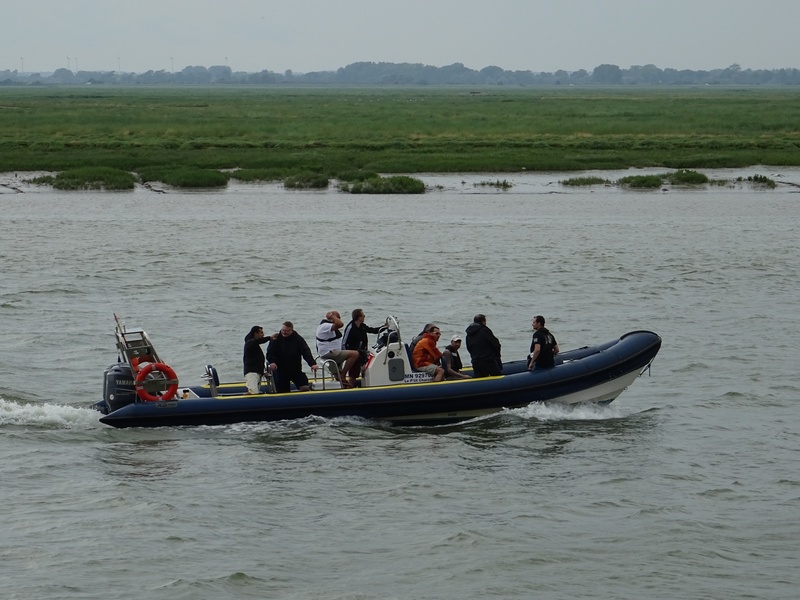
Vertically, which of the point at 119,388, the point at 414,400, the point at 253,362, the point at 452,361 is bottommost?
the point at 414,400

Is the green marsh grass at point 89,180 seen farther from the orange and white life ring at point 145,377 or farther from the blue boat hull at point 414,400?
the blue boat hull at point 414,400

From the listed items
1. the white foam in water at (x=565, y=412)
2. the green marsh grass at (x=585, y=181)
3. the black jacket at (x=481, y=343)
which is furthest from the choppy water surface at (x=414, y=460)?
the green marsh grass at (x=585, y=181)

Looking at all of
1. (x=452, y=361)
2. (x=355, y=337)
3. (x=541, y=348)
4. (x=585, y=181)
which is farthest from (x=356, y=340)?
(x=585, y=181)

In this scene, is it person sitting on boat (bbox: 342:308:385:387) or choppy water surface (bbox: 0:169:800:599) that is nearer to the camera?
choppy water surface (bbox: 0:169:800:599)

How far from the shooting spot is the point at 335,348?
48.3 ft

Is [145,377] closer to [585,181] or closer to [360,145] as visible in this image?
[585,181]

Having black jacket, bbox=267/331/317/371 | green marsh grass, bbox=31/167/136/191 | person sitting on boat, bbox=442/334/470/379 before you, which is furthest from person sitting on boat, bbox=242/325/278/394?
green marsh grass, bbox=31/167/136/191

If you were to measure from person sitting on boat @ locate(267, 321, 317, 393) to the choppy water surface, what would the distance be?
0.59 meters

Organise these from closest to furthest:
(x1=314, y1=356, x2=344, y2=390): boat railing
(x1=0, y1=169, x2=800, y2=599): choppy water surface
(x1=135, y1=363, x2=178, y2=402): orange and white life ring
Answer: (x1=0, y1=169, x2=800, y2=599): choppy water surface < (x1=135, y1=363, x2=178, y2=402): orange and white life ring < (x1=314, y1=356, x2=344, y2=390): boat railing

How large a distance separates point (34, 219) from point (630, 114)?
6025 centimetres

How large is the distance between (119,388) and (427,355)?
3641 mm

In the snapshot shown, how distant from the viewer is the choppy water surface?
1056 cm

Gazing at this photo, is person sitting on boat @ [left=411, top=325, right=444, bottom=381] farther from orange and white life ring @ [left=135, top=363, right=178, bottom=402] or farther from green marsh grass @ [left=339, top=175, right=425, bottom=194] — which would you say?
green marsh grass @ [left=339, top=175, right=425, bottom=194]

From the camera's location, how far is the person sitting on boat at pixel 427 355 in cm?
1457
